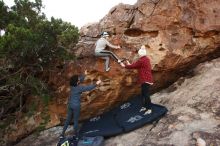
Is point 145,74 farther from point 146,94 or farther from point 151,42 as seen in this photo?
point 151,42

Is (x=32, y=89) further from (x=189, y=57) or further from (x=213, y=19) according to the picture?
(x=213, y=19)

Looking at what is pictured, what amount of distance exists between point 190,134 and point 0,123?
561 centimetres

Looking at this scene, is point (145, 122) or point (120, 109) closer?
point (145, 122)

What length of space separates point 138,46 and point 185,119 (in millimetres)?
3030

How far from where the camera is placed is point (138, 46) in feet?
39.3

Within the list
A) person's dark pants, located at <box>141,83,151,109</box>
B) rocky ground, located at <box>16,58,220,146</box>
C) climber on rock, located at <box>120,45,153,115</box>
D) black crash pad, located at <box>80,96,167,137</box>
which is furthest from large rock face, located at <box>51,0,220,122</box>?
person's dark pants, located at <box>141,83,151,109</box>

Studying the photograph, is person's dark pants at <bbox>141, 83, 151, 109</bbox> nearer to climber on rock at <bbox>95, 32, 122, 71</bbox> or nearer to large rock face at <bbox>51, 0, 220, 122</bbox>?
large rock face at <bbox>51, 0, 220, 122</bbox>

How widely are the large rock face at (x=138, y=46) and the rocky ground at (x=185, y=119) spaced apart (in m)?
0.52

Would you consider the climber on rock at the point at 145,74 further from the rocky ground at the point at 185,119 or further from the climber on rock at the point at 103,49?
the climber on rock at the point at 103,49

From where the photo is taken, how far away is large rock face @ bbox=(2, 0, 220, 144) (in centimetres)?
1194

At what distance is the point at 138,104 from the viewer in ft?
38.1

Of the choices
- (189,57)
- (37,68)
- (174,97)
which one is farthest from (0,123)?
(189,57)

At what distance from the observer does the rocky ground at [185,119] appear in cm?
956

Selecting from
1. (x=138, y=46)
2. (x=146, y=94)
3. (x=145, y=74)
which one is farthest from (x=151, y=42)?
(x=146, y=94)
